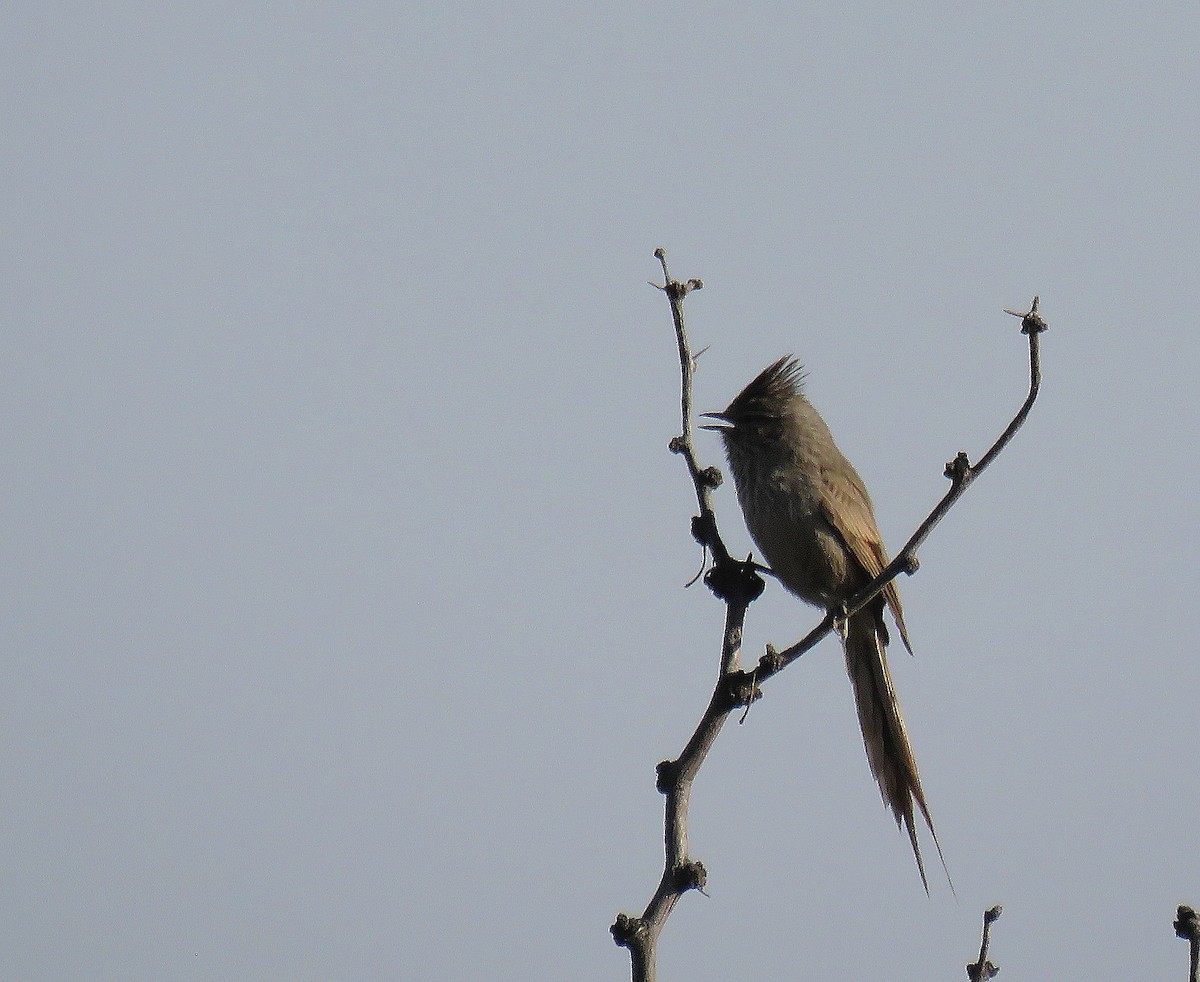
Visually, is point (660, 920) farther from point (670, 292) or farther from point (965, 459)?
point (670, 292)

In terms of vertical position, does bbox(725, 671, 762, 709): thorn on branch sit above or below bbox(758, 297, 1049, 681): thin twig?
below

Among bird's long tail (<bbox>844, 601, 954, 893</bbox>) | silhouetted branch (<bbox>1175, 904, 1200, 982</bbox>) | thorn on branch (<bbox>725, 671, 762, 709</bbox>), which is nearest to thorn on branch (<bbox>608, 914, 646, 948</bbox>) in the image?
thorn on branch (<bbox>725, 671, 762, 709</bbox>)

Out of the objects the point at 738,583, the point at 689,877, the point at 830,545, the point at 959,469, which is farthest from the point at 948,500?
the point at 830,545

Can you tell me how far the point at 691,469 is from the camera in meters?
4.84

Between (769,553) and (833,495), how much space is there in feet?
1.71

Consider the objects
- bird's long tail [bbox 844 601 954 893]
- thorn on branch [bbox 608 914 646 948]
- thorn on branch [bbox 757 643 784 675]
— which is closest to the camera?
thorn on branch [bbox 608 914 646 948]

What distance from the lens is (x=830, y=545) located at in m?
7.28

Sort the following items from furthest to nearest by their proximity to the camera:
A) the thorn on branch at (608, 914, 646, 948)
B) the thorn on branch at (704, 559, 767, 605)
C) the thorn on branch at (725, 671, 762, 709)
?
the thorn on branch at (704, 559, 767, 605), the thorn on branch at (725, 671, 762, 709), the thorn on branch at (608, 914, 646, 948)

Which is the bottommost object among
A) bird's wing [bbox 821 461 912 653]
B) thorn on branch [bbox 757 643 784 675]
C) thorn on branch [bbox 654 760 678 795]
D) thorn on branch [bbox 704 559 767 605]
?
thorn on branch [bbox 654 760 678 795]

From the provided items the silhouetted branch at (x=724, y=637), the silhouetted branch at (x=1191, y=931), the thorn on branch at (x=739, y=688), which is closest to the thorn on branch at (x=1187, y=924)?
the silhouetted branch at (x=1191, y=931)

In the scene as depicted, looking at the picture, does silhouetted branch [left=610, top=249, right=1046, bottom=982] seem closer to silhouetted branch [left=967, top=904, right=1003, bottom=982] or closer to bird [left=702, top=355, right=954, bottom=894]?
silhouetted branch [left=967, top=904, right=1003, bottom=982]

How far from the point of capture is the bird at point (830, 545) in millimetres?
7152

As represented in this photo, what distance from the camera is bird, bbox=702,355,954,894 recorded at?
7.15m

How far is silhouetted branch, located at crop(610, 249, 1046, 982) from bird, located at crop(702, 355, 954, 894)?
203cm
